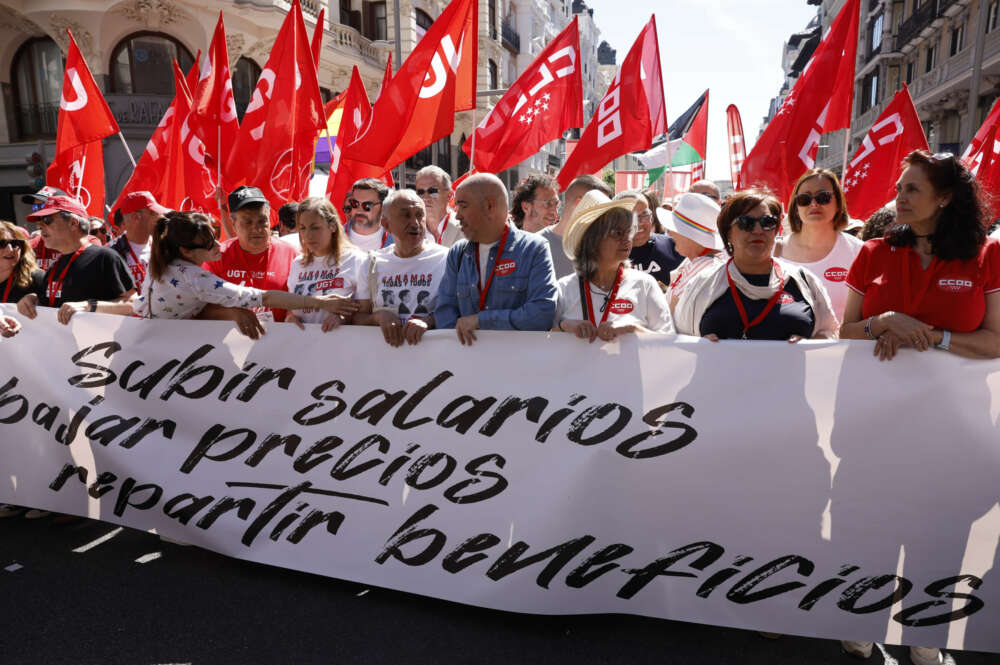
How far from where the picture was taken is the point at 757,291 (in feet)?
9.08

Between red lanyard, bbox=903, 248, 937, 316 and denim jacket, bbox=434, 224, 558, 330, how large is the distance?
4.33ft

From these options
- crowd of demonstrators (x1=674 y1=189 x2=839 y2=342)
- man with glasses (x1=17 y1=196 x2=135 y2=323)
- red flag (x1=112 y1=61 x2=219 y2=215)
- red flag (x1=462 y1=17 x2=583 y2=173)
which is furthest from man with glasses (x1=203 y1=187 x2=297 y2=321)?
red flag (x1=112 y1=61 x2=219 y2=215)

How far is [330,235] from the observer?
351 cm

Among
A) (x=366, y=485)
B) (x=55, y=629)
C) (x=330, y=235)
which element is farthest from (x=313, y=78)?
(x=55, y=629)

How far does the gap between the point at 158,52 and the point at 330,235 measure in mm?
17319

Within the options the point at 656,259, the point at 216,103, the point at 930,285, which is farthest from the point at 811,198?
the point at 216,103

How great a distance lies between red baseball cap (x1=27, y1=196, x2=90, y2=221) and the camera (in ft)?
12.4

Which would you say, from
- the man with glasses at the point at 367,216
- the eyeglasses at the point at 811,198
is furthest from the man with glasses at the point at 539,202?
the eyeglasses at the point at 811,198

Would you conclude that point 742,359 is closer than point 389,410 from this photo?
Yes

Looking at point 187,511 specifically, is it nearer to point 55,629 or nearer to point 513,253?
point 55,629

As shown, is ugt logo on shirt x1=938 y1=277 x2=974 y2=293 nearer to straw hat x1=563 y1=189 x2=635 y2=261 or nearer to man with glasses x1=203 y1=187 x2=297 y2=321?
straw hat x1=563 y1=189 x2=635 y2=261

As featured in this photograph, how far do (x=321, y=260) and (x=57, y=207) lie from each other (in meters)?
1.60

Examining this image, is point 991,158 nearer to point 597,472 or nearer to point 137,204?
point 597,472

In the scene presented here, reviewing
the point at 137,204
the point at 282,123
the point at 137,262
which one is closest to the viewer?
the point at 137,204
